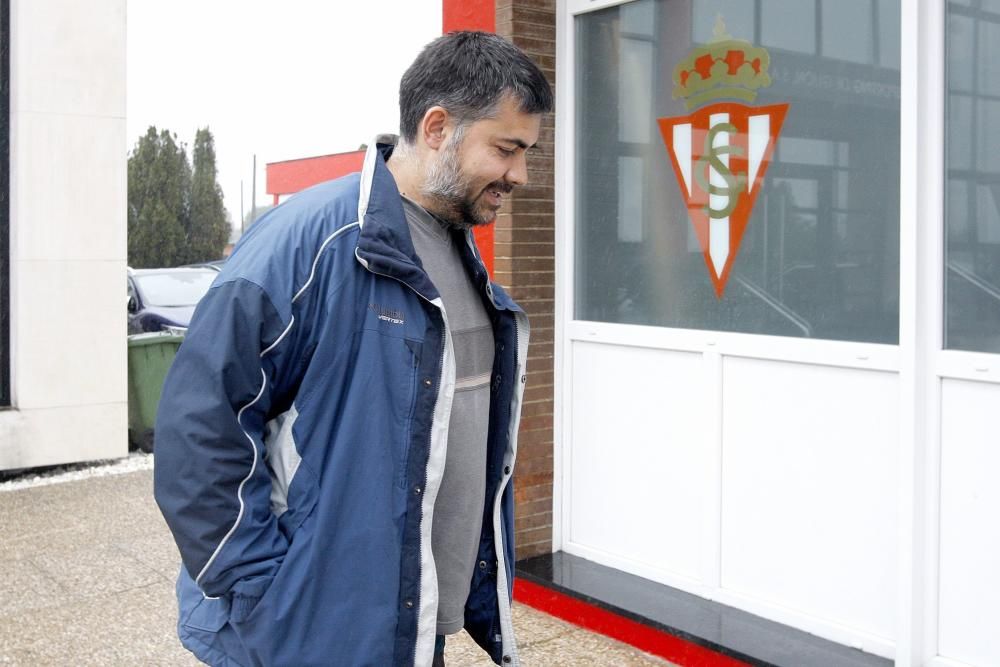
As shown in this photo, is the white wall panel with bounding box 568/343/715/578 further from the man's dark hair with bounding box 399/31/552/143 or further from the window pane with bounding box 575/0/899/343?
the man's dark hair with bounding box 399/31/552/143

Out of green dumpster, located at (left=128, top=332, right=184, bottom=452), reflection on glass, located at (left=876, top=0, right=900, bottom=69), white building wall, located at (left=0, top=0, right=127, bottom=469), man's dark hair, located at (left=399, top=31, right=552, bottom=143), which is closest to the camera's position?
man's dark hair, located at (left=399, top=31, right=552, bottom=143)

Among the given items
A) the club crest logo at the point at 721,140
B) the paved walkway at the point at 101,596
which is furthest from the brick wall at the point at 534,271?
the club crest logo at the point at 721,140

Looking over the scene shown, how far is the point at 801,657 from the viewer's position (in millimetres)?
4156

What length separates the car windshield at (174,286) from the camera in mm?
14492

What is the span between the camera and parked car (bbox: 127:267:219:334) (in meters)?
13.8

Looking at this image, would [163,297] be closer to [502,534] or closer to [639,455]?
[639,455]

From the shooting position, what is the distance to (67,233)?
858cm

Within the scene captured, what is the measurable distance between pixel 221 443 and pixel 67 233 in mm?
7043

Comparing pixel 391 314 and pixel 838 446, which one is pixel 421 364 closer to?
pixel 391 314

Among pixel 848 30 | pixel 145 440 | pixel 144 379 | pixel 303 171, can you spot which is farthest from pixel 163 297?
pixel 303 171

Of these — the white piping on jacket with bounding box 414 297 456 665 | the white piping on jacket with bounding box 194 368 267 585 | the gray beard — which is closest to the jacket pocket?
the white piping on jacket with bounding box 194 368 267 585

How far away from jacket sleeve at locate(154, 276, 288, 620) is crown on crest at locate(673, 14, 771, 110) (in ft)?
9.51

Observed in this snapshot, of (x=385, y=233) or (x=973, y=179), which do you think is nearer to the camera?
(x=385, y=233)

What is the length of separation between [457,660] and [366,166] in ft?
9.29
